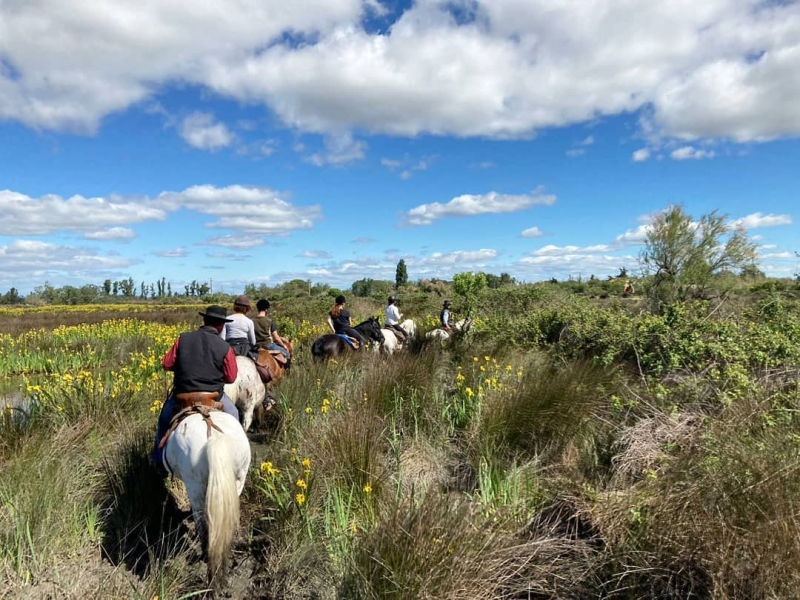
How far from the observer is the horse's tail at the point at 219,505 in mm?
3385

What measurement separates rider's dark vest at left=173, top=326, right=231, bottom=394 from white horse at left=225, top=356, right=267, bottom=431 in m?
2.07

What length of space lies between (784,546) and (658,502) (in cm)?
76

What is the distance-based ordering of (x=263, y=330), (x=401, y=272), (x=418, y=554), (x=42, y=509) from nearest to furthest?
(x=418, y=554), (x=42, y=509), (x=263, y=330), (x=401, y=272)

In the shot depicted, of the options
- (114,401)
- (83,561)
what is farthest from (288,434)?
(114,401)

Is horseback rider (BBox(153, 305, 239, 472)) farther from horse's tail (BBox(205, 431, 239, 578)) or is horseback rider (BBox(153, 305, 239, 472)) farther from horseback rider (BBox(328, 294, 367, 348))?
horseback rider (BBox(328, 294, 367, 348))

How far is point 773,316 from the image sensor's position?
22.4 feet

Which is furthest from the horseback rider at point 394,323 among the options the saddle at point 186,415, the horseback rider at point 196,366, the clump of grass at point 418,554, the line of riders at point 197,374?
the clump of grass at point 418,554

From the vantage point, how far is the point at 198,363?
176 inches

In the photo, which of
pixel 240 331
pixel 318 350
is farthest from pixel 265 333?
pixel 240 331

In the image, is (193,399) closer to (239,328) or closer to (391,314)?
(239,328)

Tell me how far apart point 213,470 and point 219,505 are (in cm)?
25

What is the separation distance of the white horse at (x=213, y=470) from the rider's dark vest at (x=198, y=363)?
45 cm

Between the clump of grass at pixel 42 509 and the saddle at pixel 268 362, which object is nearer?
the clump of grass at pixel 42 509

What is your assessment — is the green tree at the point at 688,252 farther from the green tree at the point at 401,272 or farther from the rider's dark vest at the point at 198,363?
the green tree at the point at 401,272
